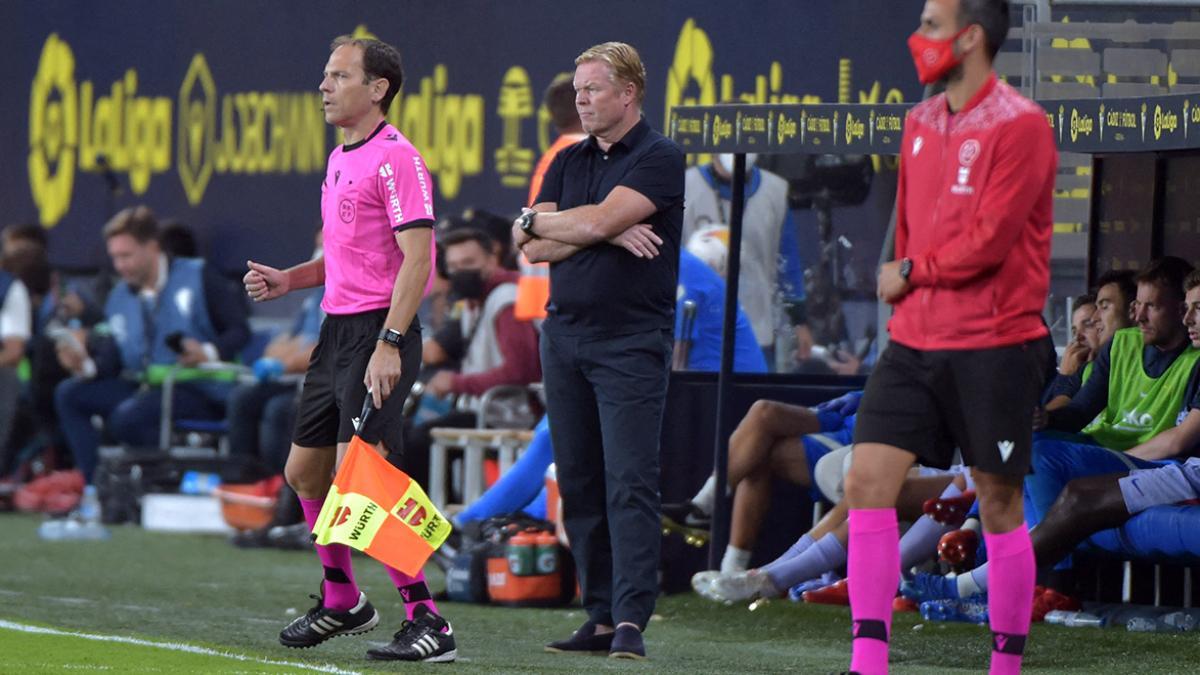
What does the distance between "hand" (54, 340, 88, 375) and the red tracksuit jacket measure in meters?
10.6

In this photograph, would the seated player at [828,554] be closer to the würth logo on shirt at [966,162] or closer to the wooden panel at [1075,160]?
the wooden panel at [1075,160]

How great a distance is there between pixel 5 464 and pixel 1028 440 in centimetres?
1159

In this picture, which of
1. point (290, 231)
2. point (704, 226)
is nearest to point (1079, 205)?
point (704, 226)

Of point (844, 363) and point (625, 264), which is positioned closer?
point (625, 264)

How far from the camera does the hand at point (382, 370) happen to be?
246 inches

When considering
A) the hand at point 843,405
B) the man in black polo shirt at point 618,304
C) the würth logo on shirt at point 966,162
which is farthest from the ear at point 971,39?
the hand at point 843,405

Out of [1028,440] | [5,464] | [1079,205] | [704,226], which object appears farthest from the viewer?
[5,464]

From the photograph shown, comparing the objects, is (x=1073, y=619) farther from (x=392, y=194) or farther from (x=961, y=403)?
(x=392, y=194)

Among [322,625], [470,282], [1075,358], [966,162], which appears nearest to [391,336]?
[322,625]

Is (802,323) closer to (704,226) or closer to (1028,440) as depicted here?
(704,226)

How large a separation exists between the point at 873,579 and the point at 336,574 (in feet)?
6.44

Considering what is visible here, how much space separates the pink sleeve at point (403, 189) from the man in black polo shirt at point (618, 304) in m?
0.40

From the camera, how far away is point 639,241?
6520 millimetres

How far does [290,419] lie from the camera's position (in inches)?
537
